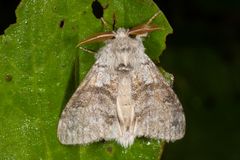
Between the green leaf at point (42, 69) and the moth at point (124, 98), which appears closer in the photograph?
the green leaf at point (42, 69)

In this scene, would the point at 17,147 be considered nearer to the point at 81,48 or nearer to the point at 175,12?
the point at 81,48

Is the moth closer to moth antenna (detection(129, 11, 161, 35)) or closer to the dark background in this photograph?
moth antenna (detection(129, 11, 161, 35))

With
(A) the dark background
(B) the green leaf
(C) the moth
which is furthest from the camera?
(A) the dark background

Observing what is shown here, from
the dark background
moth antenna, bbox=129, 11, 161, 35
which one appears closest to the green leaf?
moth antenna, bbox=129, 11, 161, 35

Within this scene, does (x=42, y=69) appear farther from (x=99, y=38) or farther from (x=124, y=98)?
(x=124, y=98)

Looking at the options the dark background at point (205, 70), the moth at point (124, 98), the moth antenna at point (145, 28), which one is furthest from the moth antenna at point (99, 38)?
the dark background at point (205, 70)

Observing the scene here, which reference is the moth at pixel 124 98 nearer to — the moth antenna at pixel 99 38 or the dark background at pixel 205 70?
the moth antenna at pixel 99 38

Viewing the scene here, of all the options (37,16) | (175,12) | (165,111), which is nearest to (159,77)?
(165,111)
